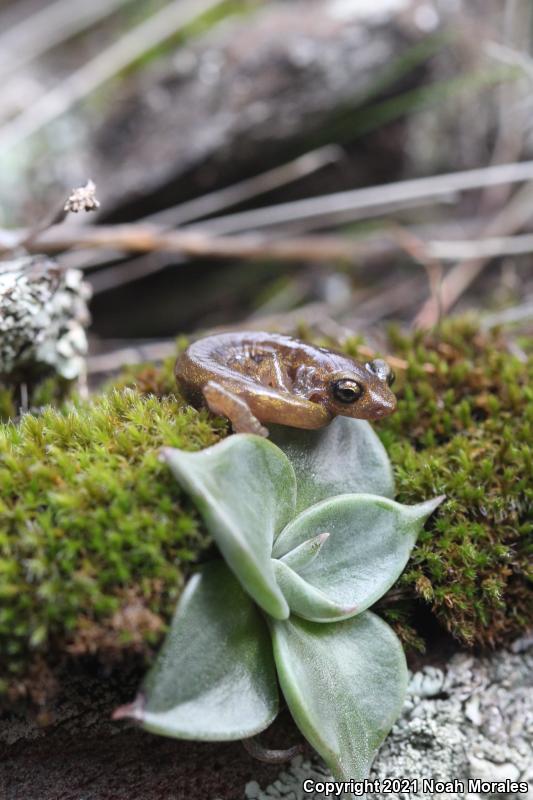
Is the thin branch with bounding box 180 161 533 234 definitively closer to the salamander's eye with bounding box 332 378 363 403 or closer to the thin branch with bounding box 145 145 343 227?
the thin branch with bounding box 145 145 343 227

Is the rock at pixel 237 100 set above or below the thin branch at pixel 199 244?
above

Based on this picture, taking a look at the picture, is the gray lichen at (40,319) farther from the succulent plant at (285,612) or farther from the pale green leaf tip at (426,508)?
the pale green leaf tip at (426,508)

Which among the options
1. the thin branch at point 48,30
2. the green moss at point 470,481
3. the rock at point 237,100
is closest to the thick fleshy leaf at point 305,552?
the green moss at point 470,481

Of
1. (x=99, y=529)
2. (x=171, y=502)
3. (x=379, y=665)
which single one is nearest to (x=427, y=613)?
(x=379, y=665)

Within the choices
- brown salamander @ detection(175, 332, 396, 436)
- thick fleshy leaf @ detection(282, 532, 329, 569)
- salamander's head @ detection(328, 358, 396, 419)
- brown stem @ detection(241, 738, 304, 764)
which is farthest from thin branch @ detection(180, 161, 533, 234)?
brown stem @ detection(241, 738, 304, 764)

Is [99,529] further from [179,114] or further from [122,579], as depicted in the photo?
[179,114]

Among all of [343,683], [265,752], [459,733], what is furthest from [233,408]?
[459,733]
